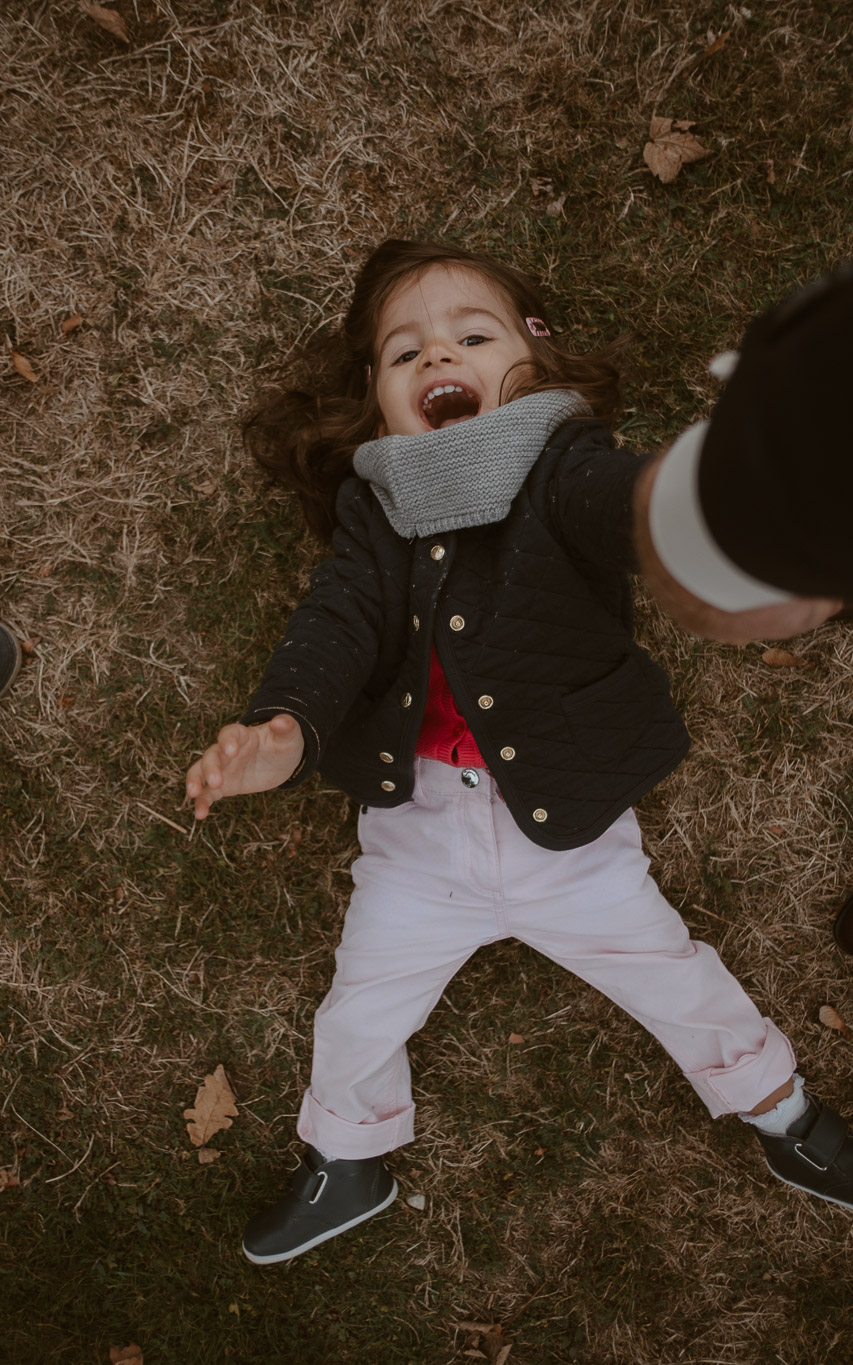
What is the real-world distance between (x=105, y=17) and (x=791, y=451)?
3061 mm

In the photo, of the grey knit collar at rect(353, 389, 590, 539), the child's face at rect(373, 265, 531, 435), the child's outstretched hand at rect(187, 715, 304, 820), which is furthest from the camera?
the child's face at rect(373, 265, 531, 435)

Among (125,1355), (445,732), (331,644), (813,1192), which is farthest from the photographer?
(125,1355)

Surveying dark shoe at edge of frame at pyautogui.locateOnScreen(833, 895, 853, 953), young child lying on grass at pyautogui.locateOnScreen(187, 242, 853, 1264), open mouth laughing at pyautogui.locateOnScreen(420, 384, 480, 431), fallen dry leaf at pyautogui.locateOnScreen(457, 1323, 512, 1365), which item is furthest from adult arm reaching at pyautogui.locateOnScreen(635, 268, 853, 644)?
fallen dry leaf at pyautogui.locateOnScreen(457, 1323, 512, 1365)

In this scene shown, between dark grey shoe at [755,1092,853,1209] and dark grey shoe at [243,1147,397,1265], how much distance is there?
1314mm

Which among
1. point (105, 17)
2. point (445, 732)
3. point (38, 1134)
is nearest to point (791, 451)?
point (445, 732)

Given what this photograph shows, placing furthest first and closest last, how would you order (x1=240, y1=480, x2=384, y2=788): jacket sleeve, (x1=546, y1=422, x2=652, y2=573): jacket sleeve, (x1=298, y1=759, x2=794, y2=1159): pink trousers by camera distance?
(x1=298, y1=759, x2=794, y2=1159): pink trousers
(x1=240, y1=480, x2=384, y2=788): jacket sleeve
(x1=546, y1=422, x2=652, y2=573): jacket sleeve

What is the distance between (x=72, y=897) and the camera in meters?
2.91

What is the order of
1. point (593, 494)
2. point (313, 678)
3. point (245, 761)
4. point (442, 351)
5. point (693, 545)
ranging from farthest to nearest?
point (442, 351), point (313, 678), point (593, 494), point (245, 761), point (693, 545)

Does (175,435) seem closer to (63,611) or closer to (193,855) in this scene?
(63,611)

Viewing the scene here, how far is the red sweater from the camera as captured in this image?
2.47m

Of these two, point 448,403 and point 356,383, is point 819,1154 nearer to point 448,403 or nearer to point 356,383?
point 448,403

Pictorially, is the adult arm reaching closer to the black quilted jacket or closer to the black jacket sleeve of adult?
the black jacket sleeve of adult

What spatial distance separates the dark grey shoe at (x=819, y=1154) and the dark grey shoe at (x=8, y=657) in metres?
2.99

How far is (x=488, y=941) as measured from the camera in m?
2.54
